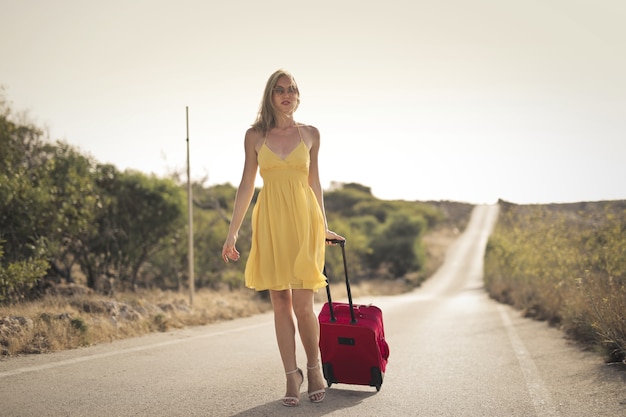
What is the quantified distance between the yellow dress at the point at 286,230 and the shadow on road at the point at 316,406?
32.9 inches

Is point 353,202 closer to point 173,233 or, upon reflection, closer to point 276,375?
point 173,233

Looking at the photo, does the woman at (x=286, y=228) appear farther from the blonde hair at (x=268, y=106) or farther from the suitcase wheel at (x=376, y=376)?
the suitcase wheel at (x=376, y=376)

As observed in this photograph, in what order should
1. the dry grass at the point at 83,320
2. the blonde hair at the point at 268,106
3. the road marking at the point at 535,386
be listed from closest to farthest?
the road marking at the point at 535,386 → the blonde hair at the point at 268,106 → the dry grass at the point at 83,320

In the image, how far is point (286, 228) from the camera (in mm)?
4406

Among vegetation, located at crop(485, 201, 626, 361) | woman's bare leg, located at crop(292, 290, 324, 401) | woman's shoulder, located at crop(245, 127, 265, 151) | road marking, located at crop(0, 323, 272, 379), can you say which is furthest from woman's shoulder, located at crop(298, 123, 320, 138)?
vegetation, located at crop(485, 201, 626, 361)

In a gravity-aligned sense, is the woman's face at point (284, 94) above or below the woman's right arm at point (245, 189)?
above

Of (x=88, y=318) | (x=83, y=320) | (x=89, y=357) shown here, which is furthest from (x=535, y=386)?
(x=88, y=318)

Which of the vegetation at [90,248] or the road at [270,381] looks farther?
the vegetation at [90,248]

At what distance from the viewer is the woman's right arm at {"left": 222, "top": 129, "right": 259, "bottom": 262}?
453cm

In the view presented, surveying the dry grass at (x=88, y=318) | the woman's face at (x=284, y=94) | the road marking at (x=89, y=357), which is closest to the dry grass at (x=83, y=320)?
the dry grass at (x=88, y=318)

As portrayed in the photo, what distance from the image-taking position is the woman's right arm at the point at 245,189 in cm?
453

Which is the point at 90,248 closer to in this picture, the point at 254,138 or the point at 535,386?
the point at 254,138

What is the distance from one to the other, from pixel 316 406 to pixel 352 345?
2.00 feet

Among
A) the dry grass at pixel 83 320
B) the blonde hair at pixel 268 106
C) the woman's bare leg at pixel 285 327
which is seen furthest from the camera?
the dry grass at pixel 83 320
